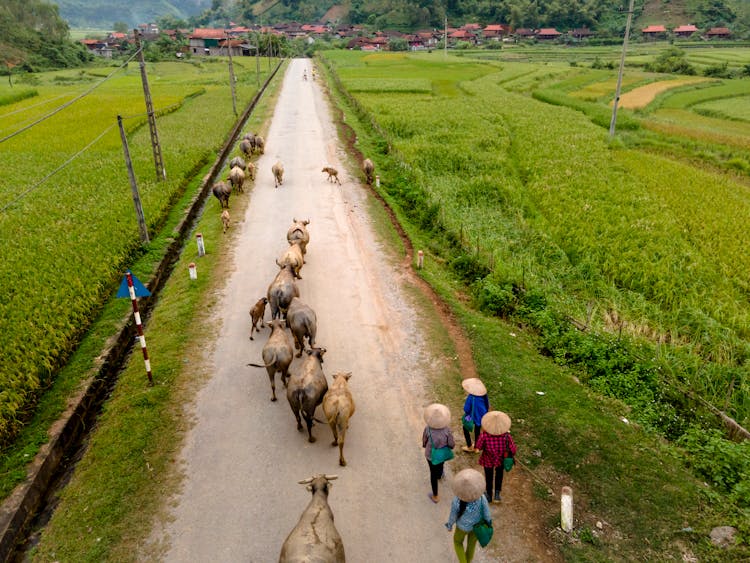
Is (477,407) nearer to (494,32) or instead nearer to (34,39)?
(34,39)

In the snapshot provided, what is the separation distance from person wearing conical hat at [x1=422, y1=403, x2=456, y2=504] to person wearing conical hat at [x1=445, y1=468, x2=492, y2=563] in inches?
40.8

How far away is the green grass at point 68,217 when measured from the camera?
10644 mm

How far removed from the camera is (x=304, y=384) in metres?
8.46

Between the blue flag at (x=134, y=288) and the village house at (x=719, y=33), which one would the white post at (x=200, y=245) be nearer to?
the blue flag at (x=134, y=288)

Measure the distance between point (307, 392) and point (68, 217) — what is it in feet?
45.3

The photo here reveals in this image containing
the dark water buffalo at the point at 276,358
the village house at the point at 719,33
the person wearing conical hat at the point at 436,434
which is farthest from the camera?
the village house at the point at 719,33

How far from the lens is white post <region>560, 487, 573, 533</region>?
698cm

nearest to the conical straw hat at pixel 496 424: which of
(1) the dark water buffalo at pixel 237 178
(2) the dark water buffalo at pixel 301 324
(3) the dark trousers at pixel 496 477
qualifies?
(3) the dark trousers at pixel 496 477

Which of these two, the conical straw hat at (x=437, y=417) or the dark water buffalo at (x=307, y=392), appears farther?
the dark water buffalo at (x=307, y=392)

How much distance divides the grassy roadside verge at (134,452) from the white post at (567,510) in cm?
586

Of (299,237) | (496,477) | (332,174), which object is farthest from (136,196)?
(496,477)

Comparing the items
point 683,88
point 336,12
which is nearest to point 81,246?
point 683,88

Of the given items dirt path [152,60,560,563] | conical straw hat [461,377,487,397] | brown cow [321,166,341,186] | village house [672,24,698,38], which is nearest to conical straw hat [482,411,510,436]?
conical straw hat [461,377,487,397]

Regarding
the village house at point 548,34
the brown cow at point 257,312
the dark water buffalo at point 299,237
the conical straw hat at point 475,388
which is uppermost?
the village house at point 548,34
